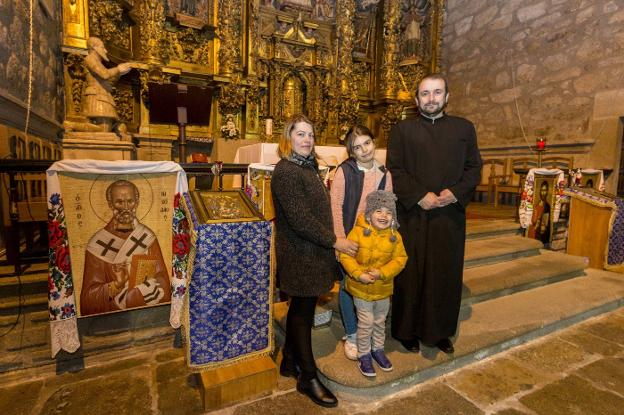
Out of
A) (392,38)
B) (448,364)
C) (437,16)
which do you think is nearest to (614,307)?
(448,364)

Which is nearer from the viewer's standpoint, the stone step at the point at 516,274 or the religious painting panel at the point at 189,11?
the stone step at the point at 516,274

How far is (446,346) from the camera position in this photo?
96.3 inches

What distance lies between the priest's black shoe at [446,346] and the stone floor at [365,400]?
14 centimetres

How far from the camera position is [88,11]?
5453 mm

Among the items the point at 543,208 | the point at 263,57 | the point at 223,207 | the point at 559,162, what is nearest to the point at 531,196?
the point at 543,208

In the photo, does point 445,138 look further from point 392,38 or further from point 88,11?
point 392,38

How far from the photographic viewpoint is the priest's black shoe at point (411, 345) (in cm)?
244

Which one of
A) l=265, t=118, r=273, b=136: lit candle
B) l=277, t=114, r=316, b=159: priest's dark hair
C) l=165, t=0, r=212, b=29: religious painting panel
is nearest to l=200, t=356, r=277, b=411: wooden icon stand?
l=277, t=114, r=316, b=159: priest's dark hair

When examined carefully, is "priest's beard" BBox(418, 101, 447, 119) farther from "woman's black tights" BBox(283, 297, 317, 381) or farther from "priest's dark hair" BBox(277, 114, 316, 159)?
"woman's black tights" BBox(283, 297, 317, 381)

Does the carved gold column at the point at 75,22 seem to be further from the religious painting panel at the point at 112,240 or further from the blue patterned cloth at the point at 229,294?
the blue patterned cloth at the point at 229,294

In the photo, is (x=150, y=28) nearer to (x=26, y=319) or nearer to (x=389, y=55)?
(x=389, y=55)

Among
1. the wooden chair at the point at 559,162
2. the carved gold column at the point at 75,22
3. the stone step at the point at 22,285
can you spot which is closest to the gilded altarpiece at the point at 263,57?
the carved gold column at the point at 75,22

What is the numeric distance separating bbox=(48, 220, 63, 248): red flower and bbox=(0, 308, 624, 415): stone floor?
Result: 2.85 feet

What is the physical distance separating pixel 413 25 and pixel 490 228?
20.5 ft
